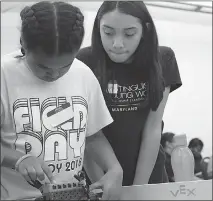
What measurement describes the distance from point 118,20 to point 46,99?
259mm

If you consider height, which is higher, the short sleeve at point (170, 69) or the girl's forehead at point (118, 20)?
the girl's forehead at point (118, 20)

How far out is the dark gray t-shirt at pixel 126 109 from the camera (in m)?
1.10

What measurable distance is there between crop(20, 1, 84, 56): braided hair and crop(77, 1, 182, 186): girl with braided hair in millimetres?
74

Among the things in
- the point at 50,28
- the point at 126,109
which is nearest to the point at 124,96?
the point at 126,109

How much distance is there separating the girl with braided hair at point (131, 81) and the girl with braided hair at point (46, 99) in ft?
0.21

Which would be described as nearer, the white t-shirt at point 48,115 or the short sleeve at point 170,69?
the white t-shirt at point 48,115

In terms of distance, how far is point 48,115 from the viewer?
3.33 feet

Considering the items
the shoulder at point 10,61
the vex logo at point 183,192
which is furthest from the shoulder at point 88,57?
the vex logo at point 183,192

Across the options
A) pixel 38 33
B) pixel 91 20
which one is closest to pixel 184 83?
pixel 91 20

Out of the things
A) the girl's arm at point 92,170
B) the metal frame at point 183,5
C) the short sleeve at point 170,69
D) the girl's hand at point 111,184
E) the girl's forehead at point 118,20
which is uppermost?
the metal frame at point 183,5

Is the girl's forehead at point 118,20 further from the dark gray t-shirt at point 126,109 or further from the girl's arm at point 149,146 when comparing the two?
the girl's arm at point 149,146

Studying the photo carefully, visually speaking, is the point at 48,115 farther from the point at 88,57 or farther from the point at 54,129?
the point at 88,57

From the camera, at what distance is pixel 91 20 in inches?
42.3

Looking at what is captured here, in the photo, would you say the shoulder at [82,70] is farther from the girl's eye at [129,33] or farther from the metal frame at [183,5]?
the metal frame at [183,5]
